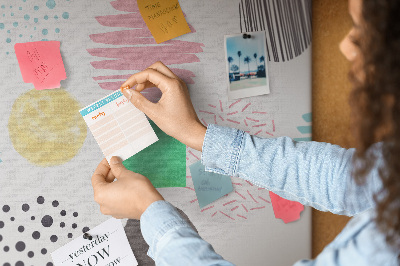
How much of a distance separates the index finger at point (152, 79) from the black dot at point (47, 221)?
1.01 ft

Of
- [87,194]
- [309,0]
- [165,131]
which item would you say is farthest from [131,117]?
[309,0]

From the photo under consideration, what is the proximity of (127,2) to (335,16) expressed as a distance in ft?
1.47

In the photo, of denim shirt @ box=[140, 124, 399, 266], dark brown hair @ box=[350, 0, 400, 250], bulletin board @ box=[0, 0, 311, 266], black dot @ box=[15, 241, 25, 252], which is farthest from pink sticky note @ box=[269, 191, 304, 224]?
black dot @ box=[15, 241, 25, 252]

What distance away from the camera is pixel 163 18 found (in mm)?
769

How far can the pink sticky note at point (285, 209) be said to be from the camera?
88 centimetres

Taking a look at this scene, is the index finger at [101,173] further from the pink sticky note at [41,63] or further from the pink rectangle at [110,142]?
the pink sticky note at [41,63]

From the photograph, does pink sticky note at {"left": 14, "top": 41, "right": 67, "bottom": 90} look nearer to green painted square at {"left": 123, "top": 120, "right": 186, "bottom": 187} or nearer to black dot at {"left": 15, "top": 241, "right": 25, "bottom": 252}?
green painted square at {"left": 123, "top": 120, "right": 186, "bottom": 187}

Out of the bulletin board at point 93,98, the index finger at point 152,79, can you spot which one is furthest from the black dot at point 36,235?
the index finger at point 152,79

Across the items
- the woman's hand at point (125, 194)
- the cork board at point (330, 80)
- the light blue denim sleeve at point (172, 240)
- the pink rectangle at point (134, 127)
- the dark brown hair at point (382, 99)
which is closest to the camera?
the dark brown hair at point (382, 99)

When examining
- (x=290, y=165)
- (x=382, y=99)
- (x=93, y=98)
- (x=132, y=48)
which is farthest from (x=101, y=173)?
(x=382, y=99)

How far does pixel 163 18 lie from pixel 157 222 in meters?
0.42

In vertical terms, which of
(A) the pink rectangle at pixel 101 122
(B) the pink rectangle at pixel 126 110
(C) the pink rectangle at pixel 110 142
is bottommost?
(C) the pink rectangle at pixel 110 142

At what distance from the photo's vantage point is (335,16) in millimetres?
833

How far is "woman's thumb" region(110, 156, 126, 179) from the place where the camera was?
27.9 inches
